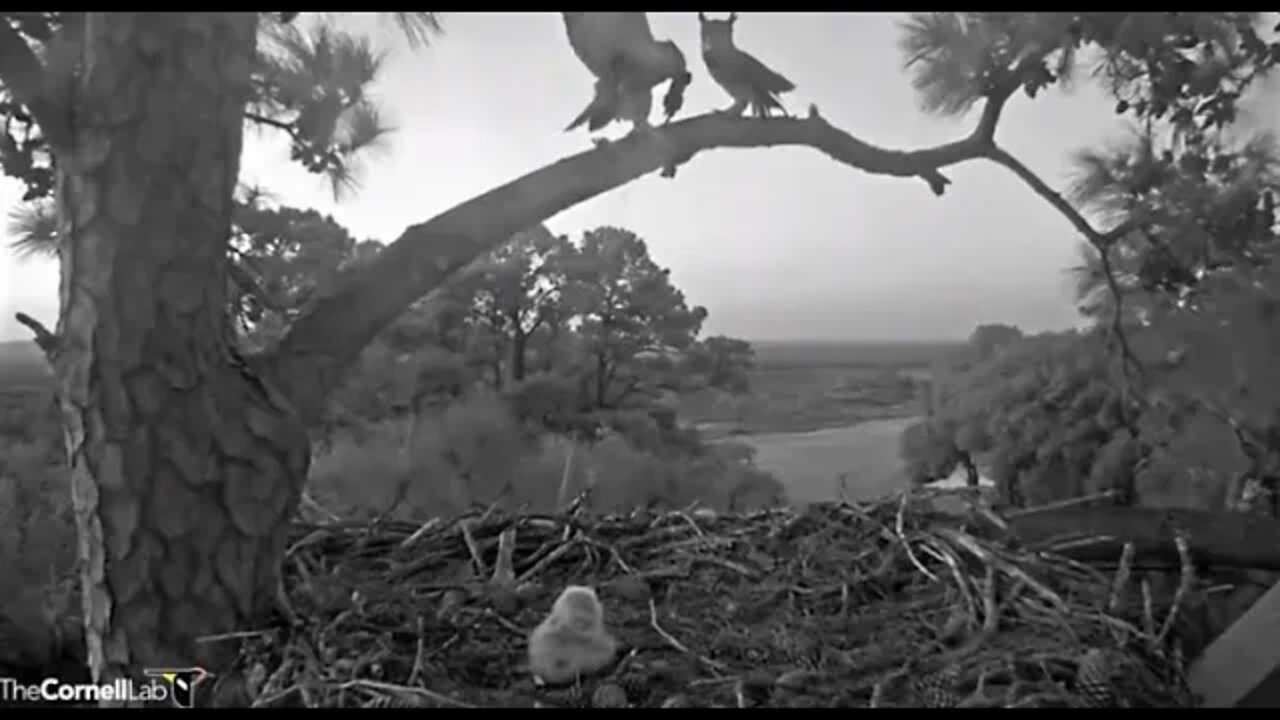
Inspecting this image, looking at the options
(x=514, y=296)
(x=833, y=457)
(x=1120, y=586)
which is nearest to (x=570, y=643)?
(x=1120, y=586)

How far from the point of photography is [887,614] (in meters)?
0.77

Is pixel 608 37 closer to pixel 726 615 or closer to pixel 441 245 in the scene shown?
pixel 441 245

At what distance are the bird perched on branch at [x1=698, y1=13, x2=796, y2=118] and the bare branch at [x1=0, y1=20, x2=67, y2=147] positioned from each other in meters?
0.52

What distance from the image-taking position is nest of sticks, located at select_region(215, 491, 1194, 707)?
61cm

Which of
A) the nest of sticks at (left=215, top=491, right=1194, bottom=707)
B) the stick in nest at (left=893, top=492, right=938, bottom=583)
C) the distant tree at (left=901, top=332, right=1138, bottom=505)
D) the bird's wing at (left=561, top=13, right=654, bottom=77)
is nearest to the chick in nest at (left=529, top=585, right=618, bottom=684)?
the nest of sticks at (left=215, top=491, right=1194, bottom=707)

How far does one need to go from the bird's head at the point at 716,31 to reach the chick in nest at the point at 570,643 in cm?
49

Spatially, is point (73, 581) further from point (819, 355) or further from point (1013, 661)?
point (819, 355)

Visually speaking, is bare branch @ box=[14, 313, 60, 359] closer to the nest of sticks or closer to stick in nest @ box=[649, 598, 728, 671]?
the nest of sticks

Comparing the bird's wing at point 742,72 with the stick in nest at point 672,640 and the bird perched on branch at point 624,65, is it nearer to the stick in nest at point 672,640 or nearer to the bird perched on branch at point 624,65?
the bird perched on branch at point 624,65

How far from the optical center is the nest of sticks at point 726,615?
614mm

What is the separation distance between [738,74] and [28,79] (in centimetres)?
57

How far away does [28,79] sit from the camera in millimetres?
695

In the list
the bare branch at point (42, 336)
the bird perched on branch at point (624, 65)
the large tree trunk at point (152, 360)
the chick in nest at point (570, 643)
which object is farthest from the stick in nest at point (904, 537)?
the bare branch at point (42, 336)
